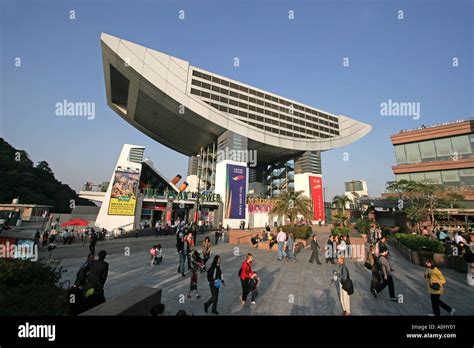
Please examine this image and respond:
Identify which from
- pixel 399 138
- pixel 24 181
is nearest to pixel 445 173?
pixel 399 138

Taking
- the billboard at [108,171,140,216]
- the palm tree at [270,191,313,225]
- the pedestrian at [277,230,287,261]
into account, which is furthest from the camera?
the billboard at [108,171,140,216]

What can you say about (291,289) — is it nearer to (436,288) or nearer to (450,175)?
(436,288)

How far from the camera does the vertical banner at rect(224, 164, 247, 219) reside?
3603cm

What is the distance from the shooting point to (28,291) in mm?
4465

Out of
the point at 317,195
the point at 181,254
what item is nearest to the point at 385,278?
the point at 181,254

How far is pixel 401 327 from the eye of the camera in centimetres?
404

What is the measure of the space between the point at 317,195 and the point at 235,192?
757 inches

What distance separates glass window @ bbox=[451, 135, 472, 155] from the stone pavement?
136 feet

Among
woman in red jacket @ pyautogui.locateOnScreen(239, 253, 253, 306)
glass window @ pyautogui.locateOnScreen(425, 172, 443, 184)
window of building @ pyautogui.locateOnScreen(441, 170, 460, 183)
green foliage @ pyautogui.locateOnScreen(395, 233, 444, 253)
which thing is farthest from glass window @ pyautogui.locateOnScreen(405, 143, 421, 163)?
woman in red jacket @ pyautogui.locateOnScreen(239, 253, 253, 306)

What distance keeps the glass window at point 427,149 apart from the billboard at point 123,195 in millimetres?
52959

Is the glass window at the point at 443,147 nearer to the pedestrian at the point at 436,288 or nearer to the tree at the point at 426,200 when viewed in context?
the tree at the point at 426,200

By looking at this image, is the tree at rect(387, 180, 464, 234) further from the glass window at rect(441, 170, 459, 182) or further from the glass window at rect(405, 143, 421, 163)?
the glass window at rect(405, 143, 421, 163)

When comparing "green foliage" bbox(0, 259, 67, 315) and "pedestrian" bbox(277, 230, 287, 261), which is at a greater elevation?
"green foliage" bbox(0, 259, 67, 315)

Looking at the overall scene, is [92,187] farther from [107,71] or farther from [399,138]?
[399,138]
